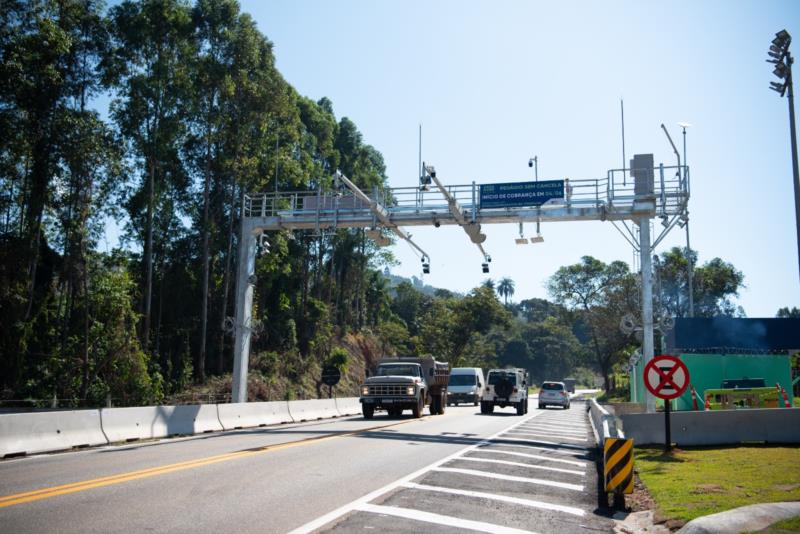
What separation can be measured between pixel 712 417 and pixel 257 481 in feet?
38.3

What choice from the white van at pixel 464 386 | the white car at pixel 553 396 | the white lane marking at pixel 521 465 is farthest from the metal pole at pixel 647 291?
the white van at pixel 464 386

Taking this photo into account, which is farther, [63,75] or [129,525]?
[63,75]

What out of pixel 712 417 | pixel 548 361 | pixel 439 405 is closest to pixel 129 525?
pixel 712 417

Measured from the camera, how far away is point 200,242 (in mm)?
41719

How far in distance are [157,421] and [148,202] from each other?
65.7 feet

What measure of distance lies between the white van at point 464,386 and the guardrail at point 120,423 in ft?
67.4

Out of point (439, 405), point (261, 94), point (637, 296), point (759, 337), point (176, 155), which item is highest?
point (261, 94)

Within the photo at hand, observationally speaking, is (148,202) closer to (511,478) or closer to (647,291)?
(647,291)

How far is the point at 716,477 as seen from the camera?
11352 mm

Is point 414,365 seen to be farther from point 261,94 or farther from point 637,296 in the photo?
point 637,296

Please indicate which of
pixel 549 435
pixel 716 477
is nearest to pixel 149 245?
pixel 549 435

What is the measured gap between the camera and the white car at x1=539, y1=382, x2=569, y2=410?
149 feet

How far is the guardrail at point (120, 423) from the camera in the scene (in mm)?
14047

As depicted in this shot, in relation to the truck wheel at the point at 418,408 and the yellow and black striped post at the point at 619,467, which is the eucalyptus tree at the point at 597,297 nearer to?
the truck wheel at the point at 418,408
